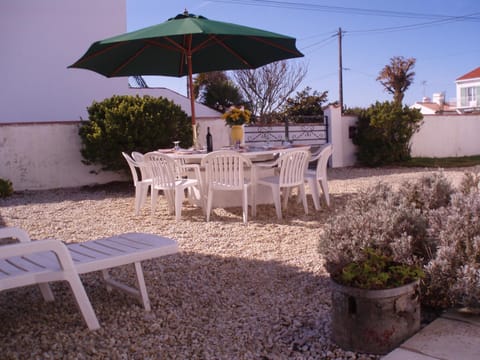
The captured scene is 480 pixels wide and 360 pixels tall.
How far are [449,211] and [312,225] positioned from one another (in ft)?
8.29

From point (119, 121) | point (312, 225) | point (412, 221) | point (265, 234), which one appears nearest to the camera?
point (412, 221)

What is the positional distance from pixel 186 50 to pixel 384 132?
6.50m

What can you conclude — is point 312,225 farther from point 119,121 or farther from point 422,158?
point 422,158

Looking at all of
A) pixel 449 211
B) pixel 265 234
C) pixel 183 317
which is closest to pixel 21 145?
pixel 265 234

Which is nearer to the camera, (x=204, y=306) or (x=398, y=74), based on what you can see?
(x=204, y=306)

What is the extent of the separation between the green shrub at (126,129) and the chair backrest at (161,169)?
9.09ft

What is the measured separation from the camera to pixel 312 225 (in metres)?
5.40

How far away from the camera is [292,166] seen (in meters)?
5.82

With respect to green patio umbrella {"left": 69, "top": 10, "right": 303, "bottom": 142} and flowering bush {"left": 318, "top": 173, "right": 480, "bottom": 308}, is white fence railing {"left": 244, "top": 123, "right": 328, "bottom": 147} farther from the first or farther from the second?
flowering bush {"left": 318, "top": 173, "right": 480, "bottom": 308}

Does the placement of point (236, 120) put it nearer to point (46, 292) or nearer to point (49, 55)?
point (46, 292)

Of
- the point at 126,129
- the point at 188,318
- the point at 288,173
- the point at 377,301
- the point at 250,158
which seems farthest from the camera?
the point at 126,129

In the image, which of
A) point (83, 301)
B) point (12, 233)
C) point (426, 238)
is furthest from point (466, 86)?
point (83, 301)

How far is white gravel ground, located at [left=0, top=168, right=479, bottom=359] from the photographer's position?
244 centimetres

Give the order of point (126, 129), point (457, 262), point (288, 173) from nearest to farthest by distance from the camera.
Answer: point (457, 262)
point (288, 173)
point (126, 129)
